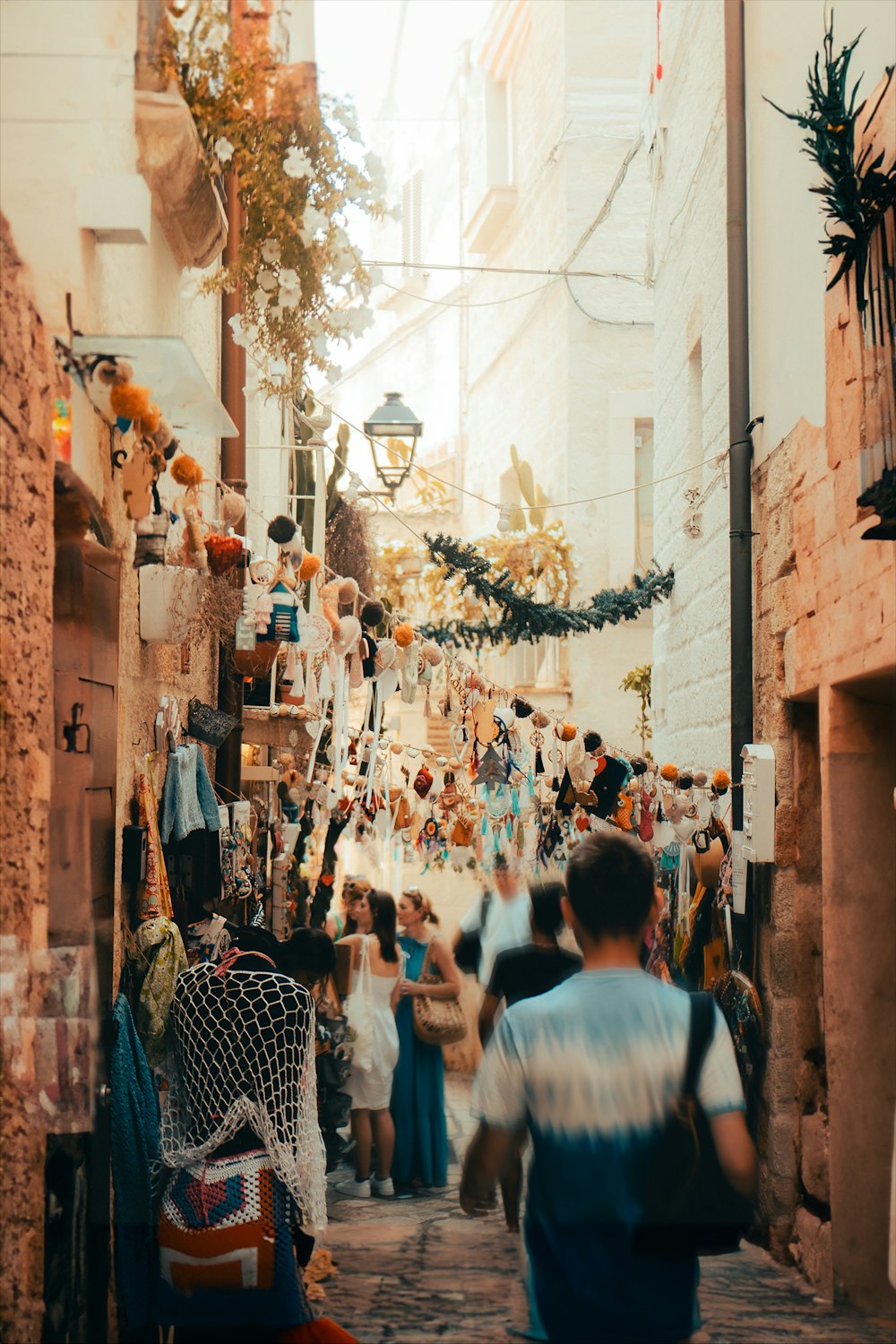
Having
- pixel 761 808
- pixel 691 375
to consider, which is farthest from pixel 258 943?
pixel 691 375

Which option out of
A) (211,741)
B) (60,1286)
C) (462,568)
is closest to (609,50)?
(462,568)

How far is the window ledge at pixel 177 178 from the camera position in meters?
4.85

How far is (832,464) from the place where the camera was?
6148 mm

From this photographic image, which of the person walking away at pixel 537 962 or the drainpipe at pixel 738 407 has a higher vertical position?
the drainpipe at pixel 738 407

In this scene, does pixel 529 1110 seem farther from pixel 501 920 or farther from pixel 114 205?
pixel 501 920

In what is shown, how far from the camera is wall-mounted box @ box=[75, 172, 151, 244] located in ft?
14.3

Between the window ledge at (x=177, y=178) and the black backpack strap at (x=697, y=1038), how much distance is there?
354 centimetres

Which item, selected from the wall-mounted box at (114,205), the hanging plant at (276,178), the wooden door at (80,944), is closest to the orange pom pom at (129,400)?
the wooden door at (80,944)

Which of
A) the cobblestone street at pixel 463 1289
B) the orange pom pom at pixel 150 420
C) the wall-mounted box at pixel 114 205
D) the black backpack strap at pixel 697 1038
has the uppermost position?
the wall-mounted box at pixel 114 205

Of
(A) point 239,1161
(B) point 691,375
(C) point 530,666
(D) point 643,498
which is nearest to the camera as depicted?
(A) point 239,1161

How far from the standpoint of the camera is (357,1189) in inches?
327

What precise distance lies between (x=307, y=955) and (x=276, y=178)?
3052 mm

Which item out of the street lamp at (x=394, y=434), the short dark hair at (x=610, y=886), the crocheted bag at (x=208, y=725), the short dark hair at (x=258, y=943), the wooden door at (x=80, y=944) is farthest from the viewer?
the street lamp at (x=394, y=434)

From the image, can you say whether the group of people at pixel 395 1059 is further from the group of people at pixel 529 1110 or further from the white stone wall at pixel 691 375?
the white stone wall at pixel 691 375
